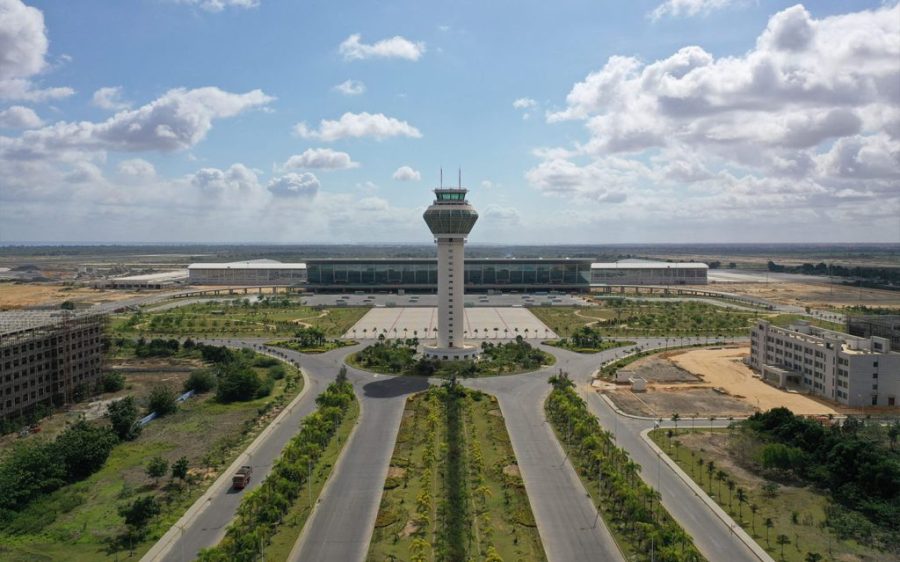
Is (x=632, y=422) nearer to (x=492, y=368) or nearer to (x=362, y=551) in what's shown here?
(x=492, y=368)

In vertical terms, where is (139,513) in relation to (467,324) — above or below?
below

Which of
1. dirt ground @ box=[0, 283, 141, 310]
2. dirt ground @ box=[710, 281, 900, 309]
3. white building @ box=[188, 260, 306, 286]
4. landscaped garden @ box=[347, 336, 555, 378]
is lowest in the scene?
landscaped garden @ box=[347, 336, 555, 378]

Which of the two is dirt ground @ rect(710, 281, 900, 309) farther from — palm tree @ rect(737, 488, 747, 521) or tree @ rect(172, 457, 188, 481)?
tree @ rect(172, 457, 188, 481)

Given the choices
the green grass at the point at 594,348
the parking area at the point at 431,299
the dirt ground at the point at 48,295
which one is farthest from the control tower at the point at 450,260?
the dirt ground at the point at 48,295

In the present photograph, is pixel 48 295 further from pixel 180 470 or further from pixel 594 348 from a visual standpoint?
pixel 180 470

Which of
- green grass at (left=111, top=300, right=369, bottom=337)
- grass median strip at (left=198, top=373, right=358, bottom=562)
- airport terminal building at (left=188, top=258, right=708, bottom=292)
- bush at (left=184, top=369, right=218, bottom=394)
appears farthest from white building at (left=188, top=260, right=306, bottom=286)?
grass median strip at (left=198, top=373, right=358, bottom=562)

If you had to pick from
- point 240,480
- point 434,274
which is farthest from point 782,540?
point 434,274
